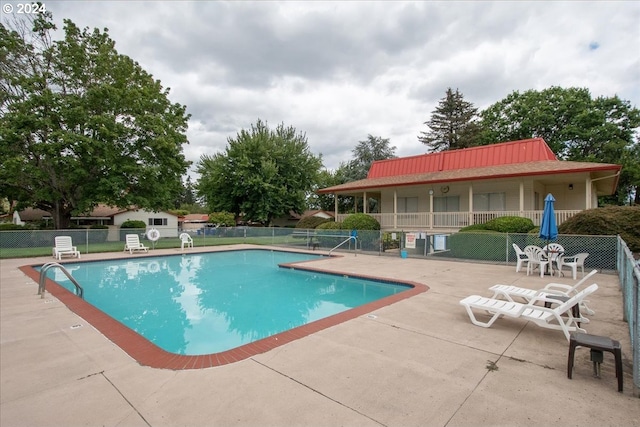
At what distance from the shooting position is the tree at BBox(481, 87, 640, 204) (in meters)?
31.2

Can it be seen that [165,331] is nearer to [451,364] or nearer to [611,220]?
[451,364]

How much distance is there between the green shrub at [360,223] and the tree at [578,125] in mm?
25681

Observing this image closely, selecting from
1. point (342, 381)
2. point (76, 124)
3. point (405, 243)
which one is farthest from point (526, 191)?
point (76, 124)

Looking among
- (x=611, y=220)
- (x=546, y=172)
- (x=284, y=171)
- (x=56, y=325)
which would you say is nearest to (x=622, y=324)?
(x=611, y=220)

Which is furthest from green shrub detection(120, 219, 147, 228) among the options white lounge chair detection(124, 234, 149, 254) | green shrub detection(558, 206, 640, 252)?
green shrub detection(558, 206, 640, 252)

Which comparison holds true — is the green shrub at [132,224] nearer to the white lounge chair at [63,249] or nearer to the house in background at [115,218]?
the house in background at [115,218]

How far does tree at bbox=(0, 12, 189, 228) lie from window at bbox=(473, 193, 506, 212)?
21.8 metres

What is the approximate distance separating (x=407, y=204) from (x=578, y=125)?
2427 cm

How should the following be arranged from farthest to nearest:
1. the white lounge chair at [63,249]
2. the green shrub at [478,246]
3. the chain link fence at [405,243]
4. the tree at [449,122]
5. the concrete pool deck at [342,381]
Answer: the tree at [449,122] → the white lounge chair at [63,249] → the green shrub at [478,246] → the chain link fence at [405,243] → the concrete pool deck at [342,381]

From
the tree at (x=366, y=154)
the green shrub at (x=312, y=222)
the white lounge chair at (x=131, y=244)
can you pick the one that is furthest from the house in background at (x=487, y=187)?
Answer: the tree at (x=366, y=154)

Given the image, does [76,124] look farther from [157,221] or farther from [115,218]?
[157,221]

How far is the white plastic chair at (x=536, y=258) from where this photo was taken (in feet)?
33.4

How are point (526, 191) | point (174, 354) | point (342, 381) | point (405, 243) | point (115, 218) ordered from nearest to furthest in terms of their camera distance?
point (342, 381)
point (174, 354)
point (405, 243)
point (526, 191)
point (115, 218)

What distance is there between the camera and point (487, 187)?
61.0 feet
